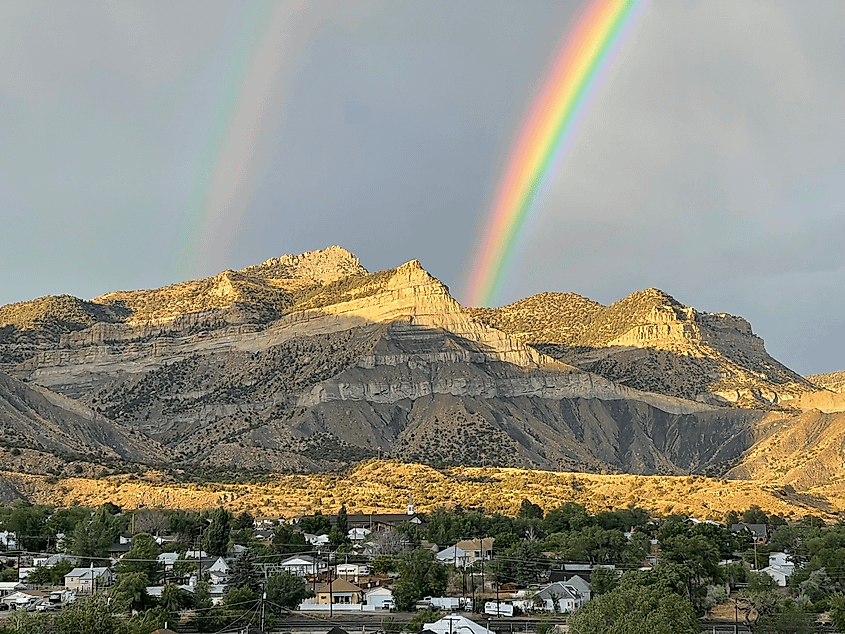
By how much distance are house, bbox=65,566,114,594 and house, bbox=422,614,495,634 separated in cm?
2326

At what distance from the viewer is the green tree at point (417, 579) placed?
6838 centimetres

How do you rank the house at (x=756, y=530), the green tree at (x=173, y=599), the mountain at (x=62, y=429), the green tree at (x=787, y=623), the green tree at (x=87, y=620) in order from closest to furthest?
the green tree at (x=87, y=620) < the green tree at (x=787, y=623) < the green tree at (x=173, y=599) < the house at (x=756, y=530) < the mountain at (x=62, y=429)

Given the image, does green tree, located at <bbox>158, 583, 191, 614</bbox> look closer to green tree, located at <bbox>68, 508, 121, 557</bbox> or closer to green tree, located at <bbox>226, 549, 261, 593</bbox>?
green tree, located at <bbox>226, 549, 261, 593</bbox>

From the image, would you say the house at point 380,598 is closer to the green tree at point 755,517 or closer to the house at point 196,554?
the house at point 196,554

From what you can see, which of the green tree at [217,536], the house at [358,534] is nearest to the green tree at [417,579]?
the green tree at [217,536]

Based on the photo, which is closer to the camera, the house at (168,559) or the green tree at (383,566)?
the house at (168,559)

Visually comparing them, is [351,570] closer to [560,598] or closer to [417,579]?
[417,579]

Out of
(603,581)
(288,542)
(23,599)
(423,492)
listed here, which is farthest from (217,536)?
(423,492)

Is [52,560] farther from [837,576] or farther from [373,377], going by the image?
[373,377]

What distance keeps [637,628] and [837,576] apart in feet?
113

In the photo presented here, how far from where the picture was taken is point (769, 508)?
122125 millimetres

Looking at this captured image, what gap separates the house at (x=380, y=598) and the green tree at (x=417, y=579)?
0.74 m

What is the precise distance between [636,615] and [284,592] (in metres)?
26.2

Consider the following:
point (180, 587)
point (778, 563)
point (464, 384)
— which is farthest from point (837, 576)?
point (464, 384)
